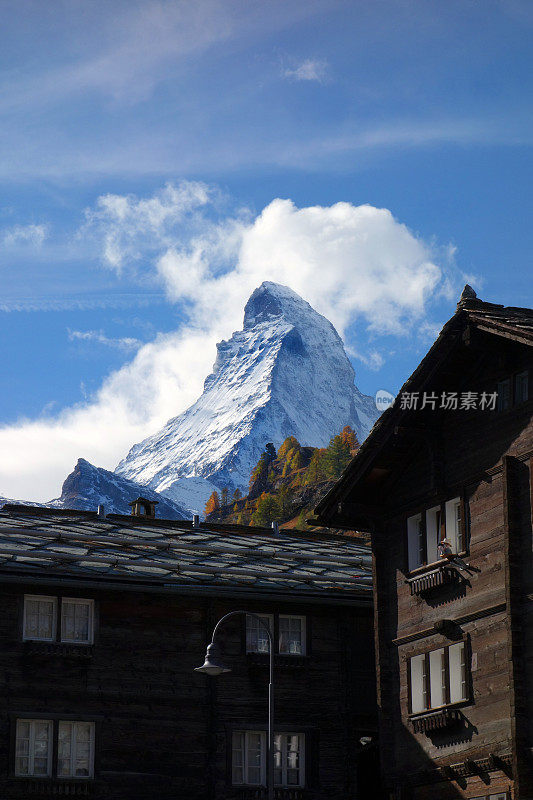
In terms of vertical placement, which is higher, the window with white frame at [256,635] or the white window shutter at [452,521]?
the white window shutter at [452,521]

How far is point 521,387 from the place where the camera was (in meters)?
31.0

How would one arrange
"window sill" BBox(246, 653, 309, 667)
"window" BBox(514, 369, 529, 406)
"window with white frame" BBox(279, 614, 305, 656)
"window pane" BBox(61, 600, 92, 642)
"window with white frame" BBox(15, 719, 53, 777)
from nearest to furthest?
"window" BBox(514, 369, 529, 406) < "window with white frame" BBox(15, 719, 53, 777) < "window pane" BBox(61, 600, 92, 642) < "window sill" BBox(246, 653, 309, 667) < "window with white frame" BBox(279, 614, 305, 656)

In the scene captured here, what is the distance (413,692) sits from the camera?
33.6 metres

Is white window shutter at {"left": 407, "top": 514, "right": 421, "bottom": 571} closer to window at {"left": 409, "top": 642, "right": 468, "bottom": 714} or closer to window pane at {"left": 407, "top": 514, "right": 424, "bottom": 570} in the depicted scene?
window pane at {"left": 407, "top": 514, "right": 424, "bottom": 570}

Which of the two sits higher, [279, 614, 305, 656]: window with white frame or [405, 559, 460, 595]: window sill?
[405, 559, 460, 595]: window sill

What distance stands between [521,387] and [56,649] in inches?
604

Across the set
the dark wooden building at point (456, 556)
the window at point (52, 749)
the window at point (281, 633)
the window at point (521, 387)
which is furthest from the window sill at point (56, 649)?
the window at point (521, 387)

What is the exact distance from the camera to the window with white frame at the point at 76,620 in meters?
36.9

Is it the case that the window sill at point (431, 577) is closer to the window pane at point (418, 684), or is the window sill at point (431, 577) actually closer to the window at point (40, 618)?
the window pane at point (418, 684)

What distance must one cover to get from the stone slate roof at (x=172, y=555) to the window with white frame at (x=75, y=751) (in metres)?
4.31

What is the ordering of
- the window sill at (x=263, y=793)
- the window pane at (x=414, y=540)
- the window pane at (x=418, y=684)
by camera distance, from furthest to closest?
the window sill at (x=263, y=793) → the window pane at (x=414, y=540) → the window pane at (x=418, y=684)

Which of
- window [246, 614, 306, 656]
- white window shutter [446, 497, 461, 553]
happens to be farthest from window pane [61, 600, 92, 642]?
white window shutter [446, 497, 461, 553]

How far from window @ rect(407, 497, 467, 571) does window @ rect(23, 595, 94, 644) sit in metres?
9.85

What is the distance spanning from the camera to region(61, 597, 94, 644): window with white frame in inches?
1452
